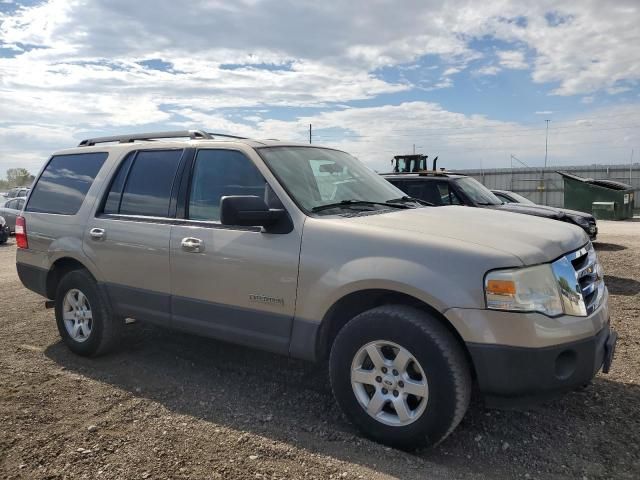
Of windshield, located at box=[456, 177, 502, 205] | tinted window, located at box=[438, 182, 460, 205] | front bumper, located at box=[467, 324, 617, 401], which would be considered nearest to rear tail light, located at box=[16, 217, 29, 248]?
front bumper, located at box=[467, 324, 617, 401]

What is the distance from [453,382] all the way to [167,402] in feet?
7.03

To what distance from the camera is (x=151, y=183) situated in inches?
176

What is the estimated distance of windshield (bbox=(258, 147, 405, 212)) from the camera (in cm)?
379

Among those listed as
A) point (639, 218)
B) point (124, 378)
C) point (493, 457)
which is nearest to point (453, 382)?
point (493, 457)

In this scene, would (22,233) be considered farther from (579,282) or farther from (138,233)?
(579,282)

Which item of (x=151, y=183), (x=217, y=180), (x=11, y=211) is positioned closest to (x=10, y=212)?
(x=11, y=211)

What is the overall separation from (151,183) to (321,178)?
1.46m

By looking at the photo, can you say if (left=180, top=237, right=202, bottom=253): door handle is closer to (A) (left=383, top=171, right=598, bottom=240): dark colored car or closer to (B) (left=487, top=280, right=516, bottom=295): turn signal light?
(B) (left=487, top=280, right=516, bottom=295): turn signal light

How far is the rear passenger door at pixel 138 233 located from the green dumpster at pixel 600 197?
20.2 metres

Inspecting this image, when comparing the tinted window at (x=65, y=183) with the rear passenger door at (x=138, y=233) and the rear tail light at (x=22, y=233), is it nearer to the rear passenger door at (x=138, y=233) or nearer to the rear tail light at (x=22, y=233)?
the rear tail light at (x=22, y=233)

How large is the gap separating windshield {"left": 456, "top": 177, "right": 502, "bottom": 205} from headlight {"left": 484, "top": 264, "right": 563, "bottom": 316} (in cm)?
601

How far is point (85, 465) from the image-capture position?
10.1 feet

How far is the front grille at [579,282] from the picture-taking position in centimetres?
299

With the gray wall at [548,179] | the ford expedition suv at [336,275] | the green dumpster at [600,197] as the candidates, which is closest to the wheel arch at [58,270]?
the ford expedition suv at [336,275]
